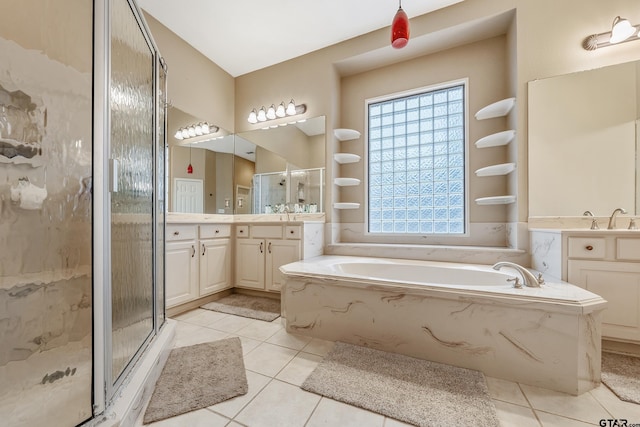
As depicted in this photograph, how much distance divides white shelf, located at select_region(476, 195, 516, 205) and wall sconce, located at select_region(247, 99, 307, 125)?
7.06 feet

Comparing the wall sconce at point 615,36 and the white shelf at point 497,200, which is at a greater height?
the wall sconce at point 615,36

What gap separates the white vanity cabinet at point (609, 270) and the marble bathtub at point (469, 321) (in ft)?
0.87

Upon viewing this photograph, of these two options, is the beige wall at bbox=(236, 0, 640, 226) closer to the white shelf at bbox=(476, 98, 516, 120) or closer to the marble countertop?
Answer: the white shelf at bbox=(476, 98, 516, 120)

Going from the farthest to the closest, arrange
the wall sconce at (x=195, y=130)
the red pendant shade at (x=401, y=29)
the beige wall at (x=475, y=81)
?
1. the wall sconce at (x=195, y=130)
2. the beige wall at (x=475, y=81)
3. the red pendant shade at (x=401, y=29)

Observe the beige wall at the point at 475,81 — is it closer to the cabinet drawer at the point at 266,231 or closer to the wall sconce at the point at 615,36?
the wall sconce at the point at 615,36

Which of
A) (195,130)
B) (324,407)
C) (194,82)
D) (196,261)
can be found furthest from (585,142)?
(194,82)

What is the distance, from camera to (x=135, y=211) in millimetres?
1254

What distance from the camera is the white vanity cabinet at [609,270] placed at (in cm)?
151

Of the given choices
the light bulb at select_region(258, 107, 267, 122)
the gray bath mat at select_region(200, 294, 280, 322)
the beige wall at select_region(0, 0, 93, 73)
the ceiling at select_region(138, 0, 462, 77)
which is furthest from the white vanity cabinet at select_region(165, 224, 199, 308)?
the ceiling at select_region(138, 0, 462, 77)

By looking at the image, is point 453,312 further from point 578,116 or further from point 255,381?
point 578,116

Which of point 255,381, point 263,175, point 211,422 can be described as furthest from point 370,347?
point 263,175

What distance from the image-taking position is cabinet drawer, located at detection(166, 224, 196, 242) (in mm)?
2148

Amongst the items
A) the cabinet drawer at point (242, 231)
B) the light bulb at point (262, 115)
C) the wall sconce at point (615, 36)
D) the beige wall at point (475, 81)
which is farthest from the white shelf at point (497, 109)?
the cabinet drawer at point (242, 231)

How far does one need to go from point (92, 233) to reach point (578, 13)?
3523mm
